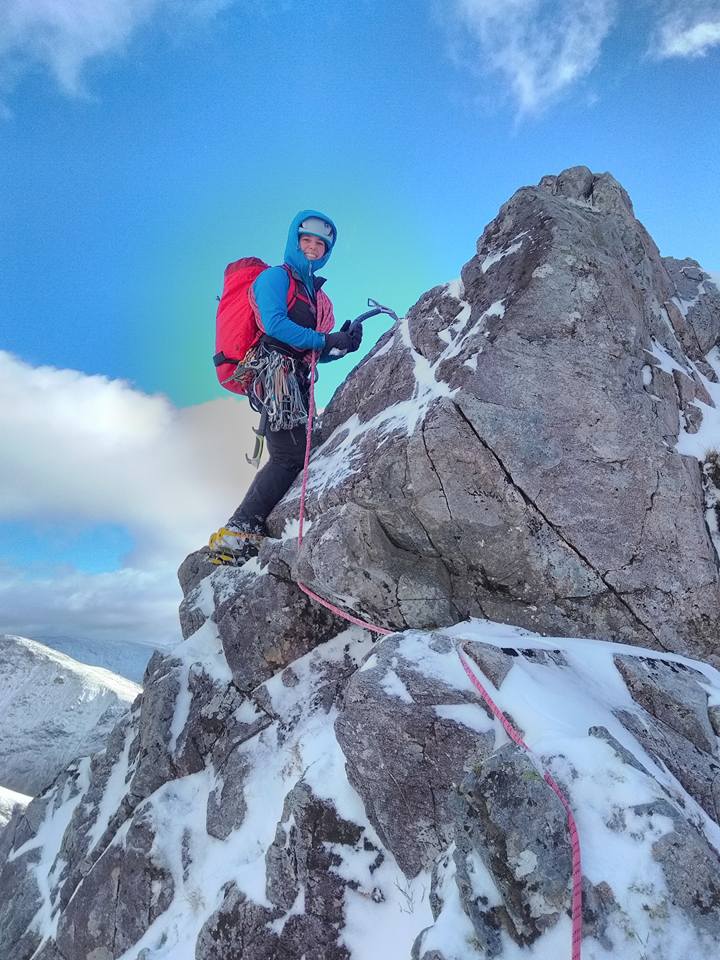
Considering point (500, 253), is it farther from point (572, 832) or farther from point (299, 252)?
point (572, 832)

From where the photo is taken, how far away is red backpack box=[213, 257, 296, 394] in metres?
8.62

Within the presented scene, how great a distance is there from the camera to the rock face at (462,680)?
3031mm

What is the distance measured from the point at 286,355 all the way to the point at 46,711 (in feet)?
87.9

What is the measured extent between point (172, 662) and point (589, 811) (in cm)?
646

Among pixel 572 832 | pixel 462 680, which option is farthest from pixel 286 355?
pixel 572 832

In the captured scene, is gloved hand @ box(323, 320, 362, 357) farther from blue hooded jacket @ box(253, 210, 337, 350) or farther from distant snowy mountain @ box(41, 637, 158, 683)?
distant snowy mountain @ box(41, 637, 158, 683)

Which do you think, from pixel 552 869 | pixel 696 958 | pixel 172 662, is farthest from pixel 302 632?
pixel 696 958

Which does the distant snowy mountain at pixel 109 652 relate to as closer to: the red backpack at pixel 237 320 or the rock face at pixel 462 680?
the rock face at pixel 462 680

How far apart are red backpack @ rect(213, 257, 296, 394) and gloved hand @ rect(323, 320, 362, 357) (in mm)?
911

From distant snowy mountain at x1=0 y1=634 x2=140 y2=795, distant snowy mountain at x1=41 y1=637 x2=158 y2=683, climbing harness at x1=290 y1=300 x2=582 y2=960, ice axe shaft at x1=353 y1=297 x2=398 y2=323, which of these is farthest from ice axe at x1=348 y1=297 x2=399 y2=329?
distant snowy mountain at x1=41 y1=637 x2=158 y2=683

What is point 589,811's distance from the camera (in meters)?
3.00

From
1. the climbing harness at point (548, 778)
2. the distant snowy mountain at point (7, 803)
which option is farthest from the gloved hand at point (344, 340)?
the distant snowy mountain at point (7, 803)

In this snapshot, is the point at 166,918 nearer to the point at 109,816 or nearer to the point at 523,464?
the point at 109,816

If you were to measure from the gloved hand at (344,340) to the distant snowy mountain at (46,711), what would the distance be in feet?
82.0
